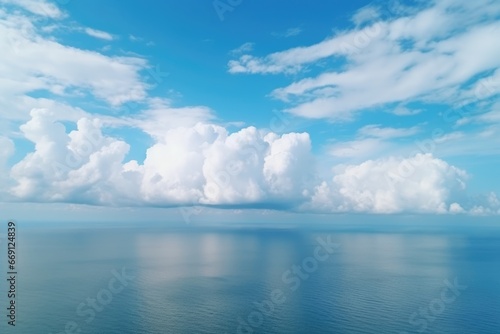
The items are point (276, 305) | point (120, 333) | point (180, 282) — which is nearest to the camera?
point (120, 333)

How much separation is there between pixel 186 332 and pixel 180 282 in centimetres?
5782

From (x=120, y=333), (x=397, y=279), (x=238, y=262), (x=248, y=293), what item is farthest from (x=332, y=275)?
(x=120, y=333)

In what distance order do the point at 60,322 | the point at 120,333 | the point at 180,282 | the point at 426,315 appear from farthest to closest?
the point at 180,282 < the point at 426,315 < the point at 60,322 < the point at 120,333

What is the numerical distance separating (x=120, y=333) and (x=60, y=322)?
20.5 metres

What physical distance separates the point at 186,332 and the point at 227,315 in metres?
16.4

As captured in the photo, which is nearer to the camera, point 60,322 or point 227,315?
point 60,322

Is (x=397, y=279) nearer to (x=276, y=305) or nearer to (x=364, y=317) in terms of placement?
(x=364, y=317)

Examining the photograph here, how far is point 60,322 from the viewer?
86.7m

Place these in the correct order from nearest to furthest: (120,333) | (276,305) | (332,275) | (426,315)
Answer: (120,333) < (426,315) < (276,305) < (332,275)

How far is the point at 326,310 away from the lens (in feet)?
323

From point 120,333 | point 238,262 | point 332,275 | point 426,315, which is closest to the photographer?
point 120,333

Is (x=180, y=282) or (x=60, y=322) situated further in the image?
(x=180, y=282)

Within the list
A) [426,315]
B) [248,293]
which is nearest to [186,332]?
[248,293]

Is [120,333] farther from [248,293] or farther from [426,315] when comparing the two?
[426,315]
